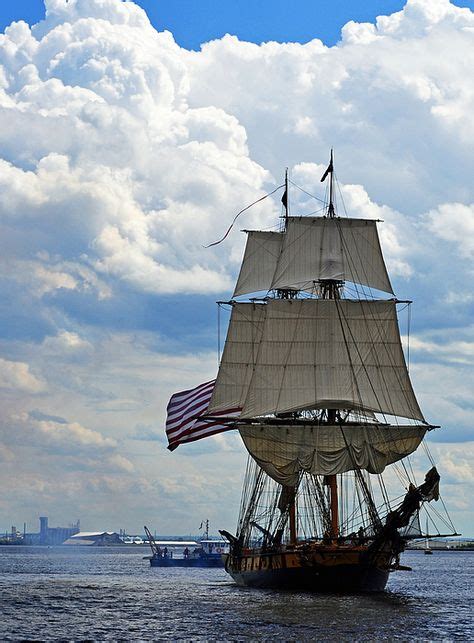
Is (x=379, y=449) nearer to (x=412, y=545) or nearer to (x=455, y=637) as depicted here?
(x=412, y=545)

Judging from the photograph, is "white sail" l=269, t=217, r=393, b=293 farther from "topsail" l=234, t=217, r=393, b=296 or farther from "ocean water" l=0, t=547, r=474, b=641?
"ocean water" l=0, t=547, r=474, b=641

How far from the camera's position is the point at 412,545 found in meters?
103

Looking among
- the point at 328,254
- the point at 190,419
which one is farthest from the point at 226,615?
the point at 328,254

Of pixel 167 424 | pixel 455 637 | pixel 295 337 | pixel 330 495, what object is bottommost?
pixel 455 637

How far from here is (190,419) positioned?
111625 millimetres

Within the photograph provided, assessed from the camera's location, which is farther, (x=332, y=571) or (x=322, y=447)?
(x=322, y=447)

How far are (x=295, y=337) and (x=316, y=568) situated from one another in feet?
78.0

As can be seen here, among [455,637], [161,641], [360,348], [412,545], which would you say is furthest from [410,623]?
[360,348]

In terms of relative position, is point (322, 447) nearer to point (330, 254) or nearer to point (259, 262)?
point (330, 254)

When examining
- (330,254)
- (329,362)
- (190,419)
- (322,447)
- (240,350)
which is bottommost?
(322,447)

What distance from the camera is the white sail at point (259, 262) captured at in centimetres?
12756

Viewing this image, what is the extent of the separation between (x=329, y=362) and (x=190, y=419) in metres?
13.4

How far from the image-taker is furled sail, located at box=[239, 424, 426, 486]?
103m

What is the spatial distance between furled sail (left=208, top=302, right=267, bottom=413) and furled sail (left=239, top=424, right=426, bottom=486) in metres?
15.6
